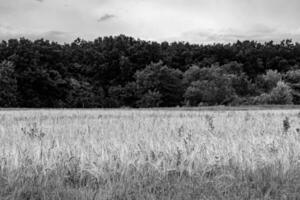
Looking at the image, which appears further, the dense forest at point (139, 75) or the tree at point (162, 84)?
the tree at point (162, 84)

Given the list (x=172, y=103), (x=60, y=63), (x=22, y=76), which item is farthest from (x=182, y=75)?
(x=22, y=76)

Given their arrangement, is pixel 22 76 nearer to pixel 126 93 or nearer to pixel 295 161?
pixel 126 93

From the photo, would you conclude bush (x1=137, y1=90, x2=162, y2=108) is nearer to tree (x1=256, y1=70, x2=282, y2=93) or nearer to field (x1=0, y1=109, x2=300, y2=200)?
tree (x1=256, y1=70, x2=282, y2=93)

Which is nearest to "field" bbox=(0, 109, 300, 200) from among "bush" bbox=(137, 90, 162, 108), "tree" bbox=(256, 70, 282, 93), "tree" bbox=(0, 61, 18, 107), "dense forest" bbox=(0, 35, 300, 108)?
"tree" bbox=(0, 61, 18, 107)

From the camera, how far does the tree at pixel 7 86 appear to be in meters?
61.9

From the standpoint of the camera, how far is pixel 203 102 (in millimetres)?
71250

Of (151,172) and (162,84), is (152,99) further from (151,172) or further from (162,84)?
(151,172)

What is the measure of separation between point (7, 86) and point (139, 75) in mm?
25452

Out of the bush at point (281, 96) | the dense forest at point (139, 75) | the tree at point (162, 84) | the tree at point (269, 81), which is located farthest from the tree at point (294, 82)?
the tree at point (162, 84)

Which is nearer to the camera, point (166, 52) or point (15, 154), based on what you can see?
point (15, 154)

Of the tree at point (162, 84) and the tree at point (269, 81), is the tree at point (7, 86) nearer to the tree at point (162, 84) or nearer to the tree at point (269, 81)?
the tree at point (162, 84)

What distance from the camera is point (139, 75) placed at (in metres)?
77.6

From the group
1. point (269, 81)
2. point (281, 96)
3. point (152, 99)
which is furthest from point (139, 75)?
point (281, 96)

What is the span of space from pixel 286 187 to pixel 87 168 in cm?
300
